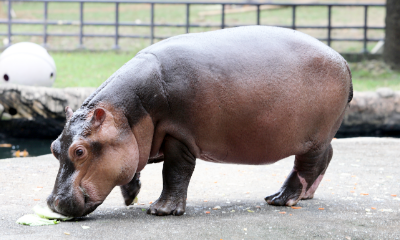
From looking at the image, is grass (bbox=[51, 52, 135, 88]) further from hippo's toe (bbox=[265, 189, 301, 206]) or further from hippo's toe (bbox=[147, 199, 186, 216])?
hippo's toe (bbox=[147, 199, 186, 216])

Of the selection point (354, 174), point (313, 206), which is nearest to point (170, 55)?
point (313, 206)

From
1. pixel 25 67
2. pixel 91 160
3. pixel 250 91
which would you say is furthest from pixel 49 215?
pixel 25 67

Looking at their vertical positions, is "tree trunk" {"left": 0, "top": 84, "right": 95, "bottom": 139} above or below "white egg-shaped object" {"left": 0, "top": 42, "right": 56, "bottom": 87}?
below

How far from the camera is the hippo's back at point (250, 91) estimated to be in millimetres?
3600

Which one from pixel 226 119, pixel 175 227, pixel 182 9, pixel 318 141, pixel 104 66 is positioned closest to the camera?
pixel 175 227

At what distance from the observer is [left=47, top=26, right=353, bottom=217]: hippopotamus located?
3406 mm

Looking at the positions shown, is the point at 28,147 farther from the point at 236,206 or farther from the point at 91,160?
the point at 91,160

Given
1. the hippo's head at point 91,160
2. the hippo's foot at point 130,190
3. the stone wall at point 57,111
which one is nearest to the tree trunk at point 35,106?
the stone wall at point 57,111

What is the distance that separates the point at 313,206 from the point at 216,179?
4.28ft

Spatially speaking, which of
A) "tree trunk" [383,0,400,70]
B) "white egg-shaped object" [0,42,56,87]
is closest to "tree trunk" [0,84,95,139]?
"white egg-shaped object" [0,42,56,87]

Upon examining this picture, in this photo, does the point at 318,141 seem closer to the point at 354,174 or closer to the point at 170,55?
the point at 170,55

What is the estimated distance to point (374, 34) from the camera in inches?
672

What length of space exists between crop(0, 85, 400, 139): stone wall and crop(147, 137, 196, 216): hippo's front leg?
4.65m

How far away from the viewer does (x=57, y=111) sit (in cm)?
810
